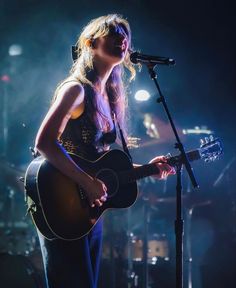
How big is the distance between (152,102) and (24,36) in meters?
2.59

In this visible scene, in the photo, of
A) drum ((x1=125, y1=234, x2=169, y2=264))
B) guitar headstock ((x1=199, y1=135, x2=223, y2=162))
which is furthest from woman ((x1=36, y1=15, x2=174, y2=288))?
drum ((x1=125, y1=234, x2=169, y2=264))

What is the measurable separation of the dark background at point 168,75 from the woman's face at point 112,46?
10.9ft

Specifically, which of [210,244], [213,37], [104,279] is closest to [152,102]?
[213,37]

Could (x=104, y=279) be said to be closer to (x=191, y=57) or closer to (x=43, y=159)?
(x=43, y=159)

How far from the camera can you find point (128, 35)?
3.00 metres

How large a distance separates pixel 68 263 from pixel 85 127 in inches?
31.9

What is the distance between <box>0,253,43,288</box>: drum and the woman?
246 cm

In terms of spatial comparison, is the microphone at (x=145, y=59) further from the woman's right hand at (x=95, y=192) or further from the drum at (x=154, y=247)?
the drum at (x=154, y=247)

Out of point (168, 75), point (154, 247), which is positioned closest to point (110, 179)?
point (154, 247)

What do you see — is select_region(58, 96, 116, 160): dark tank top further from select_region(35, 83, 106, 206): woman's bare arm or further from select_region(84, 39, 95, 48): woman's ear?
select_region(84, 39, 95, 48): woman's ear

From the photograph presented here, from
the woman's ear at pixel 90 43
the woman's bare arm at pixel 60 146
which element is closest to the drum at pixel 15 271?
the woman's bare arm at pixel 60 146

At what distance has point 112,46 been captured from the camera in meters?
2.85

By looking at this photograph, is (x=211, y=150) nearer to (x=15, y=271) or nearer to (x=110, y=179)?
(x=110, y=179)

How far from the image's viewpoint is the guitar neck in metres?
→ 2.86
